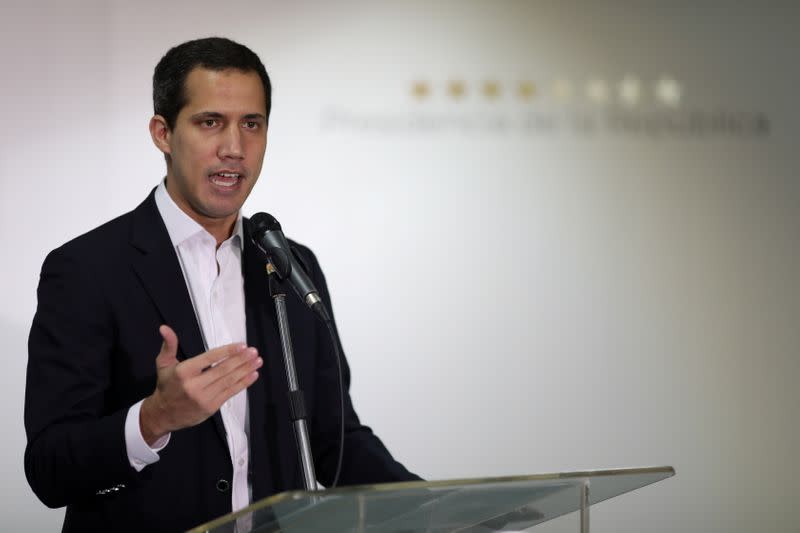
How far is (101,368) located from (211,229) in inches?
16.9

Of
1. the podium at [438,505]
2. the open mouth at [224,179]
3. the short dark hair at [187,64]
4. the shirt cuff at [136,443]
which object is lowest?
the podium at [438,505]

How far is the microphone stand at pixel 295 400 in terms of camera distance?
1.85 m

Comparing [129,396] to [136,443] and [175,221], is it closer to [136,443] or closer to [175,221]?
[136,443]

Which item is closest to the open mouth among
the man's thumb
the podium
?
the man's thumb

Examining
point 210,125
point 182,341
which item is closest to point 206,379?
point 182,341

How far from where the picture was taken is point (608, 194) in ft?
12.9

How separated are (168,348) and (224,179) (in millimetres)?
603

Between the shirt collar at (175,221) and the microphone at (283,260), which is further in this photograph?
the shirt collar at (175,221)

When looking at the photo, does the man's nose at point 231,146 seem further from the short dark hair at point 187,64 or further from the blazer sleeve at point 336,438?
the blazer sleeve at point 336,438

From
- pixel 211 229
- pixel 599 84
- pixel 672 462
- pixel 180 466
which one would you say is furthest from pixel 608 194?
pixel 180 466

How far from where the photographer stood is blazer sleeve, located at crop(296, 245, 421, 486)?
7.48 ft

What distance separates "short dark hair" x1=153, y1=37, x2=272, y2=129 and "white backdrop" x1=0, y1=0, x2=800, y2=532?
1.28 m

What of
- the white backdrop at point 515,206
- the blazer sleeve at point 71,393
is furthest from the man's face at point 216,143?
the white backdrop at point 515,206

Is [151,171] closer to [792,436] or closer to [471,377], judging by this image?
[471,377]
